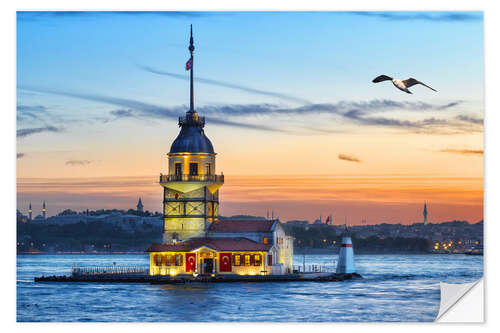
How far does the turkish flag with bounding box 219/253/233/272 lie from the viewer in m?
67.9

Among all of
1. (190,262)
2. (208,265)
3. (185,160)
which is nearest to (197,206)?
(185,160)

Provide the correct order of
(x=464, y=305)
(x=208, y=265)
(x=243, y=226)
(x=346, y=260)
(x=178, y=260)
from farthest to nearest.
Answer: (x=346, y=260) < (x=243, y=226) < (x=178, y=260) < (x=208, y=265) < (x=464, y=305)

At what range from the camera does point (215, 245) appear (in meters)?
68.1

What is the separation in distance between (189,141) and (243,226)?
6.54m

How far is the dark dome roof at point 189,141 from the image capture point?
7081 cm

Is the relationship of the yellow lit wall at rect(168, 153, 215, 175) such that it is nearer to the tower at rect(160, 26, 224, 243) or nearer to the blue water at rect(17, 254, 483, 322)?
the tower at rect(160, 26, 224, 243)

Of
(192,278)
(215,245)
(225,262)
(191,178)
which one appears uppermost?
(191,178)

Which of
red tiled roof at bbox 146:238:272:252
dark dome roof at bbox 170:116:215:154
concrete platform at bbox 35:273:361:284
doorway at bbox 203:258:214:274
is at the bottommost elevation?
concrete platform at bbox 35:273:361:284

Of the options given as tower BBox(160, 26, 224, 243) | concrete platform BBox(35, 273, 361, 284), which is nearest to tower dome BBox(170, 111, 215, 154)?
tower BBox(160, 26, 224, 243)

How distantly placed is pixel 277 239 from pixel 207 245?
17.8 ft

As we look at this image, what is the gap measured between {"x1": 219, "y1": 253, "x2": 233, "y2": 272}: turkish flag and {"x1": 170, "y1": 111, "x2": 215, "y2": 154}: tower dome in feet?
23.9

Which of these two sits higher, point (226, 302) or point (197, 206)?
point (197, 206)

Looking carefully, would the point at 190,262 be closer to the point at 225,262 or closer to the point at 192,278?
the point at 192,278
